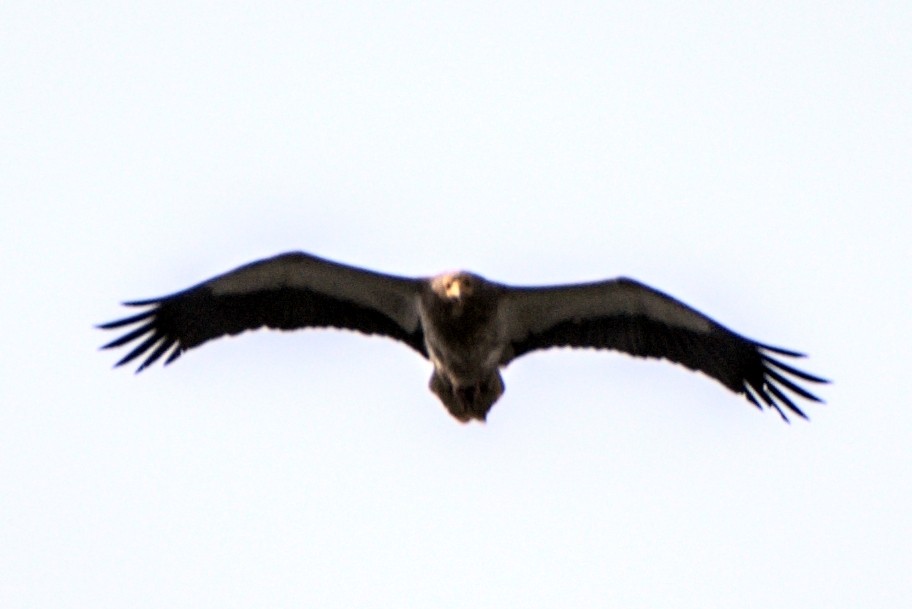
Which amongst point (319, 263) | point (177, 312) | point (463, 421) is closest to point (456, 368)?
point (463, 421)

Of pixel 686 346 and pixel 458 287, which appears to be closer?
pixel 458 287

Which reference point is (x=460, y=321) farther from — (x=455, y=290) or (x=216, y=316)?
(x=216, y=316)

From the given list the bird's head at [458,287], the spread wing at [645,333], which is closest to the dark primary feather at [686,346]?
the spread wing at [645,333]

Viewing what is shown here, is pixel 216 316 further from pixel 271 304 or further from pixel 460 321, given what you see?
pixel 460 321

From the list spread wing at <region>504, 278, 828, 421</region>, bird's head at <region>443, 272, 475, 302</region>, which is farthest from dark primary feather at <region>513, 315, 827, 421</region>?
bird's head at <region>443, 272, 475, 302</region>

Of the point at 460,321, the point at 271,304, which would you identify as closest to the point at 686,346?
the point at 460,321

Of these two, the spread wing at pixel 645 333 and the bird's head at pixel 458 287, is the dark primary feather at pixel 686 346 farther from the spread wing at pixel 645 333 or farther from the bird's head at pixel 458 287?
the bird's head at pixel 458 287

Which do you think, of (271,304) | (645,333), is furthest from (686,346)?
(271,304)

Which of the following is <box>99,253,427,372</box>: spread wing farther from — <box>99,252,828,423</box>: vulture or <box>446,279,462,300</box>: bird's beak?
<box>446,279,462,300</box>: bird's beak
